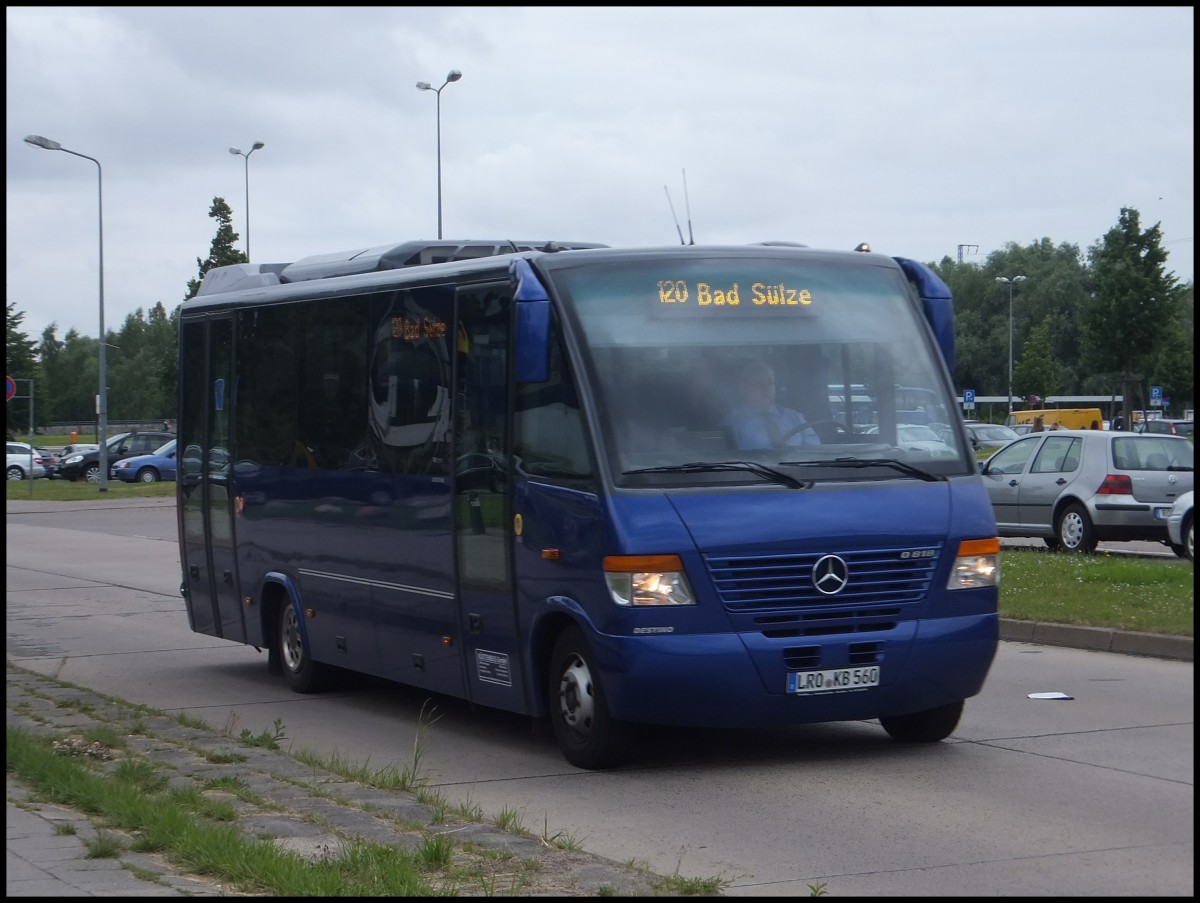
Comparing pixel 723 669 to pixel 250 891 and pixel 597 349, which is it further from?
pixel 250 891

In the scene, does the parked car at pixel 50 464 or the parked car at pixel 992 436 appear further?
the parked car at pixel 50 464

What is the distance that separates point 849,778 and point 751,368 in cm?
210

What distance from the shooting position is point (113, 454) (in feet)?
204

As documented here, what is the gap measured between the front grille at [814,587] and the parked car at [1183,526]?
1206cm

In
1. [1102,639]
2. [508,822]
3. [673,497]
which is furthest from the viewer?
[1102,639]

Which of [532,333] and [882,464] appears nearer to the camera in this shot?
[532,333]

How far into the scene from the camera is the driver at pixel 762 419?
8516mm

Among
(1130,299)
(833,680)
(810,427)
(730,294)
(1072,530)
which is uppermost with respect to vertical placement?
(1130,299)

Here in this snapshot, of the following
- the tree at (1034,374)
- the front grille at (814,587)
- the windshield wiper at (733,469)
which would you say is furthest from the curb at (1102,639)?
the tree at (1034,374)

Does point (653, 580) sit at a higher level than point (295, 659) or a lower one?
higher

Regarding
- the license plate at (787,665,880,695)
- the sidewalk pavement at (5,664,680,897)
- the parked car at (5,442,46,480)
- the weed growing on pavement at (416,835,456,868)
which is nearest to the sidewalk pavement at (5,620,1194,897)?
the sidewalk pavement at (5,664,680,897)

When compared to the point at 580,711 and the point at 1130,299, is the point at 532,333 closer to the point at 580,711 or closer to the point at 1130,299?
the point at 580,711

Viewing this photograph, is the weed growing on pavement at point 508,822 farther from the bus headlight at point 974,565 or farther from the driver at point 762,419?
the bus headlight at point 974,565

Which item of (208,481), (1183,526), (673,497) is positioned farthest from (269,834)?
(1183,526)
